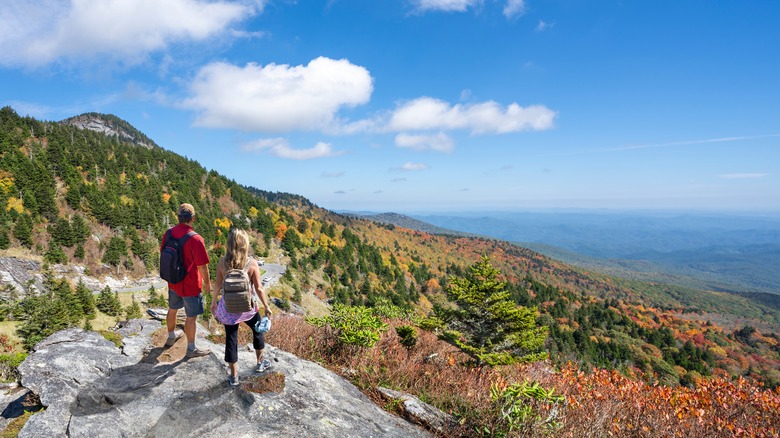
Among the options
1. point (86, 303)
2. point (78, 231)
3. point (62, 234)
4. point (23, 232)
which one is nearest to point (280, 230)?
point (78, 231)

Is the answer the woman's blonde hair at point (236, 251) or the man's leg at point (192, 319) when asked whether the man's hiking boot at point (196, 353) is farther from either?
the woman's blonde hair at point (236, 251)

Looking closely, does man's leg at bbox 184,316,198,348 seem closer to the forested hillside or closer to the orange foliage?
the forested hillside

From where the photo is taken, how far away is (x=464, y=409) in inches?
206

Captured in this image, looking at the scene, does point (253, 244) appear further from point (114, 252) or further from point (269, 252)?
point (114, 252)

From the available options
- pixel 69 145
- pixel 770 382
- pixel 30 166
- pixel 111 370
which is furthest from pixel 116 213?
pixel 770 382

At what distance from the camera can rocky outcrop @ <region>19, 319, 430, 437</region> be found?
4.12 meters

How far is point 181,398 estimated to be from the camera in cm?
462

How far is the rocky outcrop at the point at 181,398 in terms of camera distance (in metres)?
4.12

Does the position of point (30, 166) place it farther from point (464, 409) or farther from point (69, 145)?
point (464, 409)

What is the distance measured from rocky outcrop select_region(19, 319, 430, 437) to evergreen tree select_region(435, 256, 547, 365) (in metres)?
5.44

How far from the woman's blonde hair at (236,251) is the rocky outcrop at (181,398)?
1820 millimetres

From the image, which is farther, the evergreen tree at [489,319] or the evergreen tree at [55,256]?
the evergreen tree at [55,256]

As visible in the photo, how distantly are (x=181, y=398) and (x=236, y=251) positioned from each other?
6.89ft

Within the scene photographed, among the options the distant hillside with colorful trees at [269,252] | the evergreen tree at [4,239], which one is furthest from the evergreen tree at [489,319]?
the evergreen tree at [4,239]
